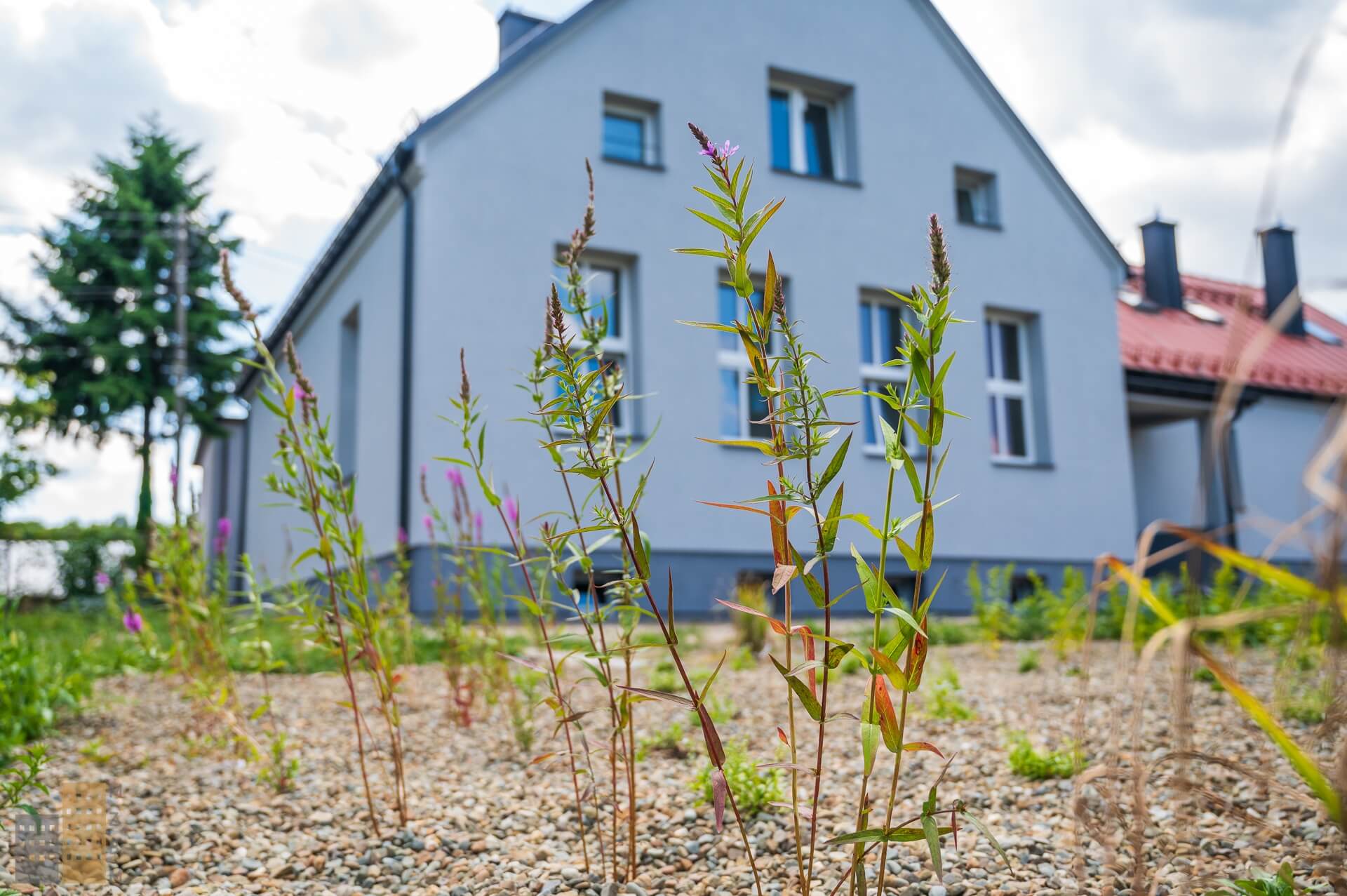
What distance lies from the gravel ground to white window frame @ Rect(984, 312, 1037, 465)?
685 centimetres

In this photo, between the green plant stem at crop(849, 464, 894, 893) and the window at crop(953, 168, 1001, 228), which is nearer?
the green plant stem at crop(849, 464, 894, 893)

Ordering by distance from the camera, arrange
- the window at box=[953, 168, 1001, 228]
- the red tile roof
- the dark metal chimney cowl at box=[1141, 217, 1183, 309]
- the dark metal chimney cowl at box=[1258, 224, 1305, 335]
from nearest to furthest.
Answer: the window at box=[953, 168, 1001, 228]
the red tile roof
the dark metal chimney cowl at box=[1141, 217, 1183, 309]
the dark metal chimney cowl at box=[1258, 224, 1305, 335]

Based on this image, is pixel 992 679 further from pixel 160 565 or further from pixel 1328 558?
pixel 1328 558

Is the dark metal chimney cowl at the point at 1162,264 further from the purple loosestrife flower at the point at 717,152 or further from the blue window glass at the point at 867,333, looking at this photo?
the purple loosestrife flower at the point at 717,152

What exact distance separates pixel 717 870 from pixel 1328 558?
5.43 ft

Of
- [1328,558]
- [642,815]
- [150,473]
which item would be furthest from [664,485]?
[150,473]

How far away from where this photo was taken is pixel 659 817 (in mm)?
2436

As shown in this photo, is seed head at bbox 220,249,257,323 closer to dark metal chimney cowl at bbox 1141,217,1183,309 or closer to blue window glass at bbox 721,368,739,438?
blue window glass at bbox 721,368,739,438

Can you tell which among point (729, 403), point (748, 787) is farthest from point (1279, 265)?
point (748, 787)

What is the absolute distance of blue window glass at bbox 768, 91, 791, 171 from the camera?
33.1 ft

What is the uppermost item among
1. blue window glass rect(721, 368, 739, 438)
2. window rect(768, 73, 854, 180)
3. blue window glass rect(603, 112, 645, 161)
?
window rect(768, 73, 854, 180)

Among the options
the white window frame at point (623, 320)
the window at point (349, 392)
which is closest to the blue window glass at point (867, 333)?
the white window frame at point (623, 320)

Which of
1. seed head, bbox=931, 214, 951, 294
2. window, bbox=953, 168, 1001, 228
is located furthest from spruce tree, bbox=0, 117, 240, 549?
seed head, bbox=931, 214, 951, 294

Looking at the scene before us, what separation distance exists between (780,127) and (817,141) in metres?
0.51
